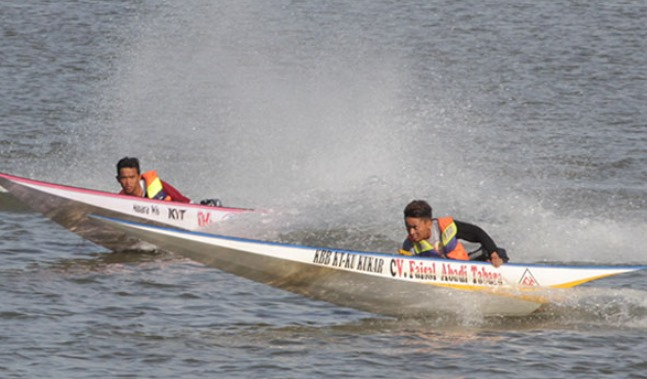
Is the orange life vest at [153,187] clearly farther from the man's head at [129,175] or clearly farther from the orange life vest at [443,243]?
the orange life vest at [443,243]

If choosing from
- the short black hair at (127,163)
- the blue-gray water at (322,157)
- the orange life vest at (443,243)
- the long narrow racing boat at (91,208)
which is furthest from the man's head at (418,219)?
the long narrow racing boat at (91,208)

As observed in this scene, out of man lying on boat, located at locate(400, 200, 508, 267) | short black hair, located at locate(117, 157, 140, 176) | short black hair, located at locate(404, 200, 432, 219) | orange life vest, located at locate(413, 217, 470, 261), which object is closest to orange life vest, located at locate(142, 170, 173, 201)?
short black hair, located at locate(117, 157, 140, 176)

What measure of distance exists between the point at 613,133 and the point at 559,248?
12861mm

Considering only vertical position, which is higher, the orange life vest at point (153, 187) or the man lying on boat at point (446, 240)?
the orange life vest at point (153, 187)

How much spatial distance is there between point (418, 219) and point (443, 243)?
2.39ft

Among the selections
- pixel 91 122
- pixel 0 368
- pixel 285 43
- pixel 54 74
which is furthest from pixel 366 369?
pixel 285 43

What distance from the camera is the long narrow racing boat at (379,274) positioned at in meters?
16.0

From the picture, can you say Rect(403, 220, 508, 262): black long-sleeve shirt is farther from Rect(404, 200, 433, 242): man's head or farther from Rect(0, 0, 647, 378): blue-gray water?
Rect(0, 0, 647, 378): blue-gray water

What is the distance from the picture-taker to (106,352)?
15211mm

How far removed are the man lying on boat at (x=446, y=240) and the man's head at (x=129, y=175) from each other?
19.0ft

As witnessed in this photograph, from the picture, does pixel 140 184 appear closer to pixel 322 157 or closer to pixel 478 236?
pixel 478 236

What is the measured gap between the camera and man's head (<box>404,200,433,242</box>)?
15.7 meters

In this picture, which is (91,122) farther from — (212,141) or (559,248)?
(559,248)

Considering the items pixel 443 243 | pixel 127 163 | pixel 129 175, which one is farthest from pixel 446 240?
pixel 129 175
